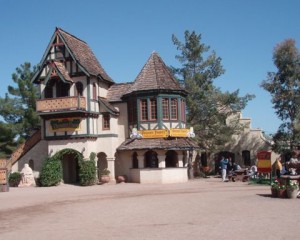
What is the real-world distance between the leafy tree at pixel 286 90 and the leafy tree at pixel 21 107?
2285cm

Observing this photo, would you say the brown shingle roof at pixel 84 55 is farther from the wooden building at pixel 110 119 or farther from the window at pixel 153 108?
the window at pixel 153 108

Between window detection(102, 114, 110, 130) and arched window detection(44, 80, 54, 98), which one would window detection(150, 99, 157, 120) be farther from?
arched window detection(44, 80, 54, 98)

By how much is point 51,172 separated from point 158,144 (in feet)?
26.1

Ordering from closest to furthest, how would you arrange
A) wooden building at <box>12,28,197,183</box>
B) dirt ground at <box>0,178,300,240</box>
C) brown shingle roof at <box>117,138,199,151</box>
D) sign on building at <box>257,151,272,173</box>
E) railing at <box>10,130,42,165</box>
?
dirt ground at <box>0,178,300,240</box>
sign on building at <box>257,151,272,173</box>
brown shingle roof at <box>117,138,199,151</box>
wooden building at <box>12,28,197,183</box>
railing at <box>10,130,42,165</box>

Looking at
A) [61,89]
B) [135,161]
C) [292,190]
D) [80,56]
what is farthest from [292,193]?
[80,56]

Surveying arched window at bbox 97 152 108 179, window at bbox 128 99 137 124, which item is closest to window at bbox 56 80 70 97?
window at bbox 128 99 137 124

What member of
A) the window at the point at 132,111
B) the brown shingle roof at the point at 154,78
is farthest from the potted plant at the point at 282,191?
the window at the point at 132,111

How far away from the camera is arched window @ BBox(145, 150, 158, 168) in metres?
30.9

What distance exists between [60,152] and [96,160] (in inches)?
107

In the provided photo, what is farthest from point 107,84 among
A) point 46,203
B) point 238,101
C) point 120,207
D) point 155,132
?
point 120,207

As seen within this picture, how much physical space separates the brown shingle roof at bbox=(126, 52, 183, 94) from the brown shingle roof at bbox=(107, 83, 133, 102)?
129 centimetres

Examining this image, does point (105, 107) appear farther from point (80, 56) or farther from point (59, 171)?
point (59, 171)

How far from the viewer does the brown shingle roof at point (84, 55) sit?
31172mm

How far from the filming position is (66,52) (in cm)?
3147
